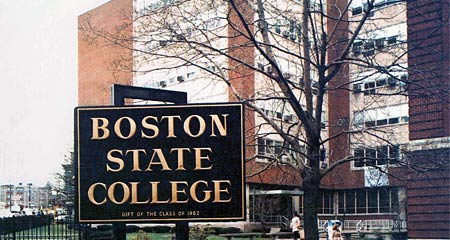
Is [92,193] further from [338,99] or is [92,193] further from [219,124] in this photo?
[338,99]

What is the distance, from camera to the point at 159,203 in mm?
3553

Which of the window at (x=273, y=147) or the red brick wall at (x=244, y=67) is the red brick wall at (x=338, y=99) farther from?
the red brick wall at (x=244, y=67)

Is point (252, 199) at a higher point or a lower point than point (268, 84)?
lower

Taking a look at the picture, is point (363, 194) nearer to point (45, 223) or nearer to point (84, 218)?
point (45, 223)

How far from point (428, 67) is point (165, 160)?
732 cm

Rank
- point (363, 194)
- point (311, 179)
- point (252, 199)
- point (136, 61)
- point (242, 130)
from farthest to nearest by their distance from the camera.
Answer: point (363, 194) < point (252, 199) < point (136, 61) < point (311, 179) < point (242, 130)

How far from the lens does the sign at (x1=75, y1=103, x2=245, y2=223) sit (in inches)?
139

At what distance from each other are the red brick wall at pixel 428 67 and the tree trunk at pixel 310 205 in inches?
65.6

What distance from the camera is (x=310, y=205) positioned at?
8.25 metres

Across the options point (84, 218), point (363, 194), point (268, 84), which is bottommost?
point (363, 194)

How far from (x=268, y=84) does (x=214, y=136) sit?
6466 mm

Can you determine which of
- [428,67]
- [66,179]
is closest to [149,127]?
[428,67]

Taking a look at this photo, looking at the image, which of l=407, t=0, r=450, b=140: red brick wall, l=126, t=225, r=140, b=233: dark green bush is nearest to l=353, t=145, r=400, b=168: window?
l=407, t=0, r=450, b=140: red brick wall

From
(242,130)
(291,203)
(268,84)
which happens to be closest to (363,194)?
(291,203)
